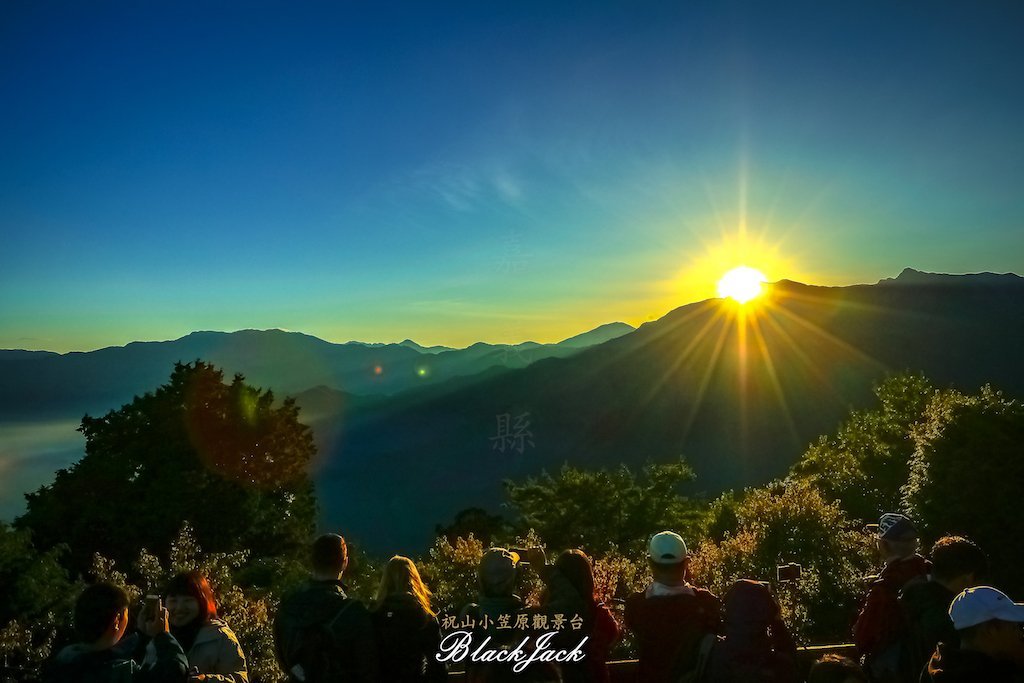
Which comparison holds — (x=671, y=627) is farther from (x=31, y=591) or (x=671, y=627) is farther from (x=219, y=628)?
(x=31, y=591)

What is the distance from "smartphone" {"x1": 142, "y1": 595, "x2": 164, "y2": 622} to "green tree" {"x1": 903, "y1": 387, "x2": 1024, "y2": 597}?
1586cm

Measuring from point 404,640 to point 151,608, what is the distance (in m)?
1.50

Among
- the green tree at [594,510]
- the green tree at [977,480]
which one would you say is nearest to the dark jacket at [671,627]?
the green tree at [977,480]

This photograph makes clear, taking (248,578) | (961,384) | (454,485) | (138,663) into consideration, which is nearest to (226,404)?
(248,578)

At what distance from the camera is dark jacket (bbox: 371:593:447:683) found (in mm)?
4285

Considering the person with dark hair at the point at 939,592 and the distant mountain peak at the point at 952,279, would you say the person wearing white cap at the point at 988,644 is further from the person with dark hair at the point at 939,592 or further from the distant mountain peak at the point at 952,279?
the distant mountain peak at the point at 952,279

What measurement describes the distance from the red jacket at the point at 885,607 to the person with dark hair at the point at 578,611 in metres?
1.58

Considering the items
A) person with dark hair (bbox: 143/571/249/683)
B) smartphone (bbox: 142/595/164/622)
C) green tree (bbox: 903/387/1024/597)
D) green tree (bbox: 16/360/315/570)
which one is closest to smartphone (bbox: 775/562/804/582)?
person with dark hair (bbox: 143/571/249/683)

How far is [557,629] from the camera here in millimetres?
4250

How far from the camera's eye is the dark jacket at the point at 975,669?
9.72 ft

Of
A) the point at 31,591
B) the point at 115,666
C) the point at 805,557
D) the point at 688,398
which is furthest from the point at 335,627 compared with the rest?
the point at 688,398

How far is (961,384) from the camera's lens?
371 feet

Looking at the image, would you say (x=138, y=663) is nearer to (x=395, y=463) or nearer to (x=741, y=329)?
(x=395, y=463)

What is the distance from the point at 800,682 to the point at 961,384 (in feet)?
432
